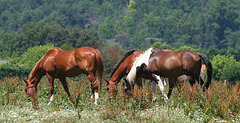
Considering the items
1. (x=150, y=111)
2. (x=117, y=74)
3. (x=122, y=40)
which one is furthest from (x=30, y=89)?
(x=122, y=40)

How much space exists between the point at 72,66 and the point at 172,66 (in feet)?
12.2

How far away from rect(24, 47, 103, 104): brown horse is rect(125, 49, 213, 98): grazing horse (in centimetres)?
142

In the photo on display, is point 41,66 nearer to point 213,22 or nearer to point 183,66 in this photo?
point 183,66

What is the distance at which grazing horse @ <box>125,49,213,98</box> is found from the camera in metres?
13.0

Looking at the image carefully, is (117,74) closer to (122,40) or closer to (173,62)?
(173,62)

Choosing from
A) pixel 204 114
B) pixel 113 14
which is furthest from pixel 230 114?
pixel 113 14

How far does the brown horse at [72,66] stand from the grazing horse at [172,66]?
4.65 ft

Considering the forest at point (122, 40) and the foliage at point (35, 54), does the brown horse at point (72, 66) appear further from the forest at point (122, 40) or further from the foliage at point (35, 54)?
the foliage at point (35, 54)

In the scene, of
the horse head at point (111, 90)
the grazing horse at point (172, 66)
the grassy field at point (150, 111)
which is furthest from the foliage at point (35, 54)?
the grassy field at point (150, 111)

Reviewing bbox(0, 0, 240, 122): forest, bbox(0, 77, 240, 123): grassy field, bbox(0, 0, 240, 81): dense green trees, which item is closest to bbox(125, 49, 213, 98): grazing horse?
bbox(0, 0, 240, 122): forest

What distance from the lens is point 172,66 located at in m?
13.3

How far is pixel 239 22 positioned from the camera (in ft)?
521

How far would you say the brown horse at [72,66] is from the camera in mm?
14102

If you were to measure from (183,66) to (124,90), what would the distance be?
2170 mm
